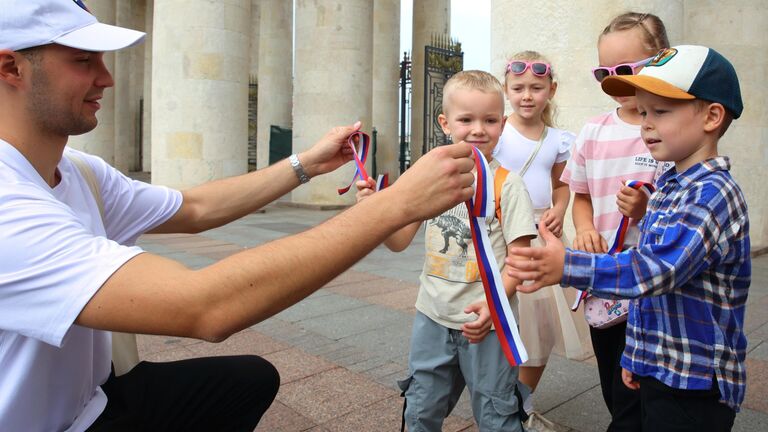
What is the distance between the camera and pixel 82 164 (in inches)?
90.7

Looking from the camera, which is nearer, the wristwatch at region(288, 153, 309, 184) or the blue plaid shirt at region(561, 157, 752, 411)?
the blue plaid shirt at region(561, 157, 752, 411)

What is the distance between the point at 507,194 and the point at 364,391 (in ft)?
5.48

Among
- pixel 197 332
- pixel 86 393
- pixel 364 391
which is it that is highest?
pixel 197 332

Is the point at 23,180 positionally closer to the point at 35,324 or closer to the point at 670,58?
the point at 35,324

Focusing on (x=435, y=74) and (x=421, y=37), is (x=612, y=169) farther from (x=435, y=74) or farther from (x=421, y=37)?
(x=421, y=37)

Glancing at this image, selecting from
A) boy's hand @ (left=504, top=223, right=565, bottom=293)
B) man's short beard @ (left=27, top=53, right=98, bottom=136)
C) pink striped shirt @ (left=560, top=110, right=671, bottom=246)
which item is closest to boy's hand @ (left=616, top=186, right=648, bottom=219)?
pink striped shirt @ (left=560, top=110, right=671, bottom=246)

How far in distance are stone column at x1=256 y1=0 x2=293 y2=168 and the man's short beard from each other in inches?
850

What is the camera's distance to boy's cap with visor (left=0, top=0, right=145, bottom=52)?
1704 mm

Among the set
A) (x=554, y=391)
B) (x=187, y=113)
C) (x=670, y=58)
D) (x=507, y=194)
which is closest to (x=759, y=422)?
(x=554, y=391)

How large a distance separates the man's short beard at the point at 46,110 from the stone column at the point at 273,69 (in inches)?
850

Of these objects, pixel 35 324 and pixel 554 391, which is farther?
pixel 554 391

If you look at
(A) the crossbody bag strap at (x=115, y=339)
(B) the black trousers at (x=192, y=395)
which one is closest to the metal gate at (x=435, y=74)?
(B) the black trousers at (x=192, y=395)

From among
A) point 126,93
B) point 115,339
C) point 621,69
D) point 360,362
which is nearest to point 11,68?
point 115,339

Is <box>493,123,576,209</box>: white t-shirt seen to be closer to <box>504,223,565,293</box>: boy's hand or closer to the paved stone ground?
the paved stone ground
